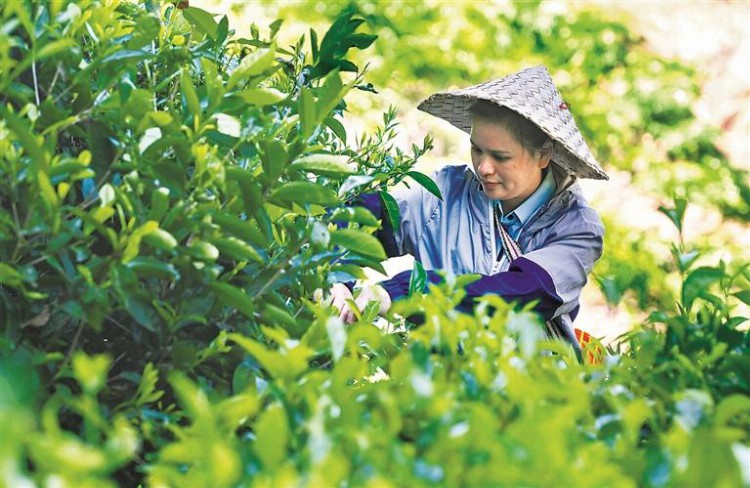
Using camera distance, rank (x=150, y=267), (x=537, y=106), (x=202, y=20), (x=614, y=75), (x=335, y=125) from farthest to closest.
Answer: (x=614, y=75) → (x=537, y=106) → (x=335, y=125) → (x=202, y=20) → (x=150, y=267)

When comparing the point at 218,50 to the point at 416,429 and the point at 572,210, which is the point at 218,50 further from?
the point at 572,210

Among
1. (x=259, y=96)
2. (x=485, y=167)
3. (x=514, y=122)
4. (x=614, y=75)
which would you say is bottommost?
(x=614, y=75)

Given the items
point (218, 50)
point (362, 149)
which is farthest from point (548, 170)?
point (218, 50)

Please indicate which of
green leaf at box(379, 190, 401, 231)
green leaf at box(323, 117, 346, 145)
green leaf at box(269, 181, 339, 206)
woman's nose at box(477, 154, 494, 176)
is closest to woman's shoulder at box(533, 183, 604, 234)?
woman's nose at box(477, 154, 494, 176)

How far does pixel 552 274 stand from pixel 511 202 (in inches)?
17.6

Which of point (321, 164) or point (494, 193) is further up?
point (321, 164)

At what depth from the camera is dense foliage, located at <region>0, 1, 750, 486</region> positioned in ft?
3.30

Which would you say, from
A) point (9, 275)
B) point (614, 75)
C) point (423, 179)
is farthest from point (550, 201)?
point (614, 75)

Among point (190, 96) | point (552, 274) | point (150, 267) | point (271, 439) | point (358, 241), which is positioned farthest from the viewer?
point (552, 274)

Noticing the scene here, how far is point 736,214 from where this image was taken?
705cm

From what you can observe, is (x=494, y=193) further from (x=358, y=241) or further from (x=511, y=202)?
(x=358, y=241)

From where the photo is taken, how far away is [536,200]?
10.6 ft

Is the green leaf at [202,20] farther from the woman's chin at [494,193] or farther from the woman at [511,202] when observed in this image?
the woman's chin at [494,193]

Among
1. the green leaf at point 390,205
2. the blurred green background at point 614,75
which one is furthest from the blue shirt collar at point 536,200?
the blurred green background at point 614,75
